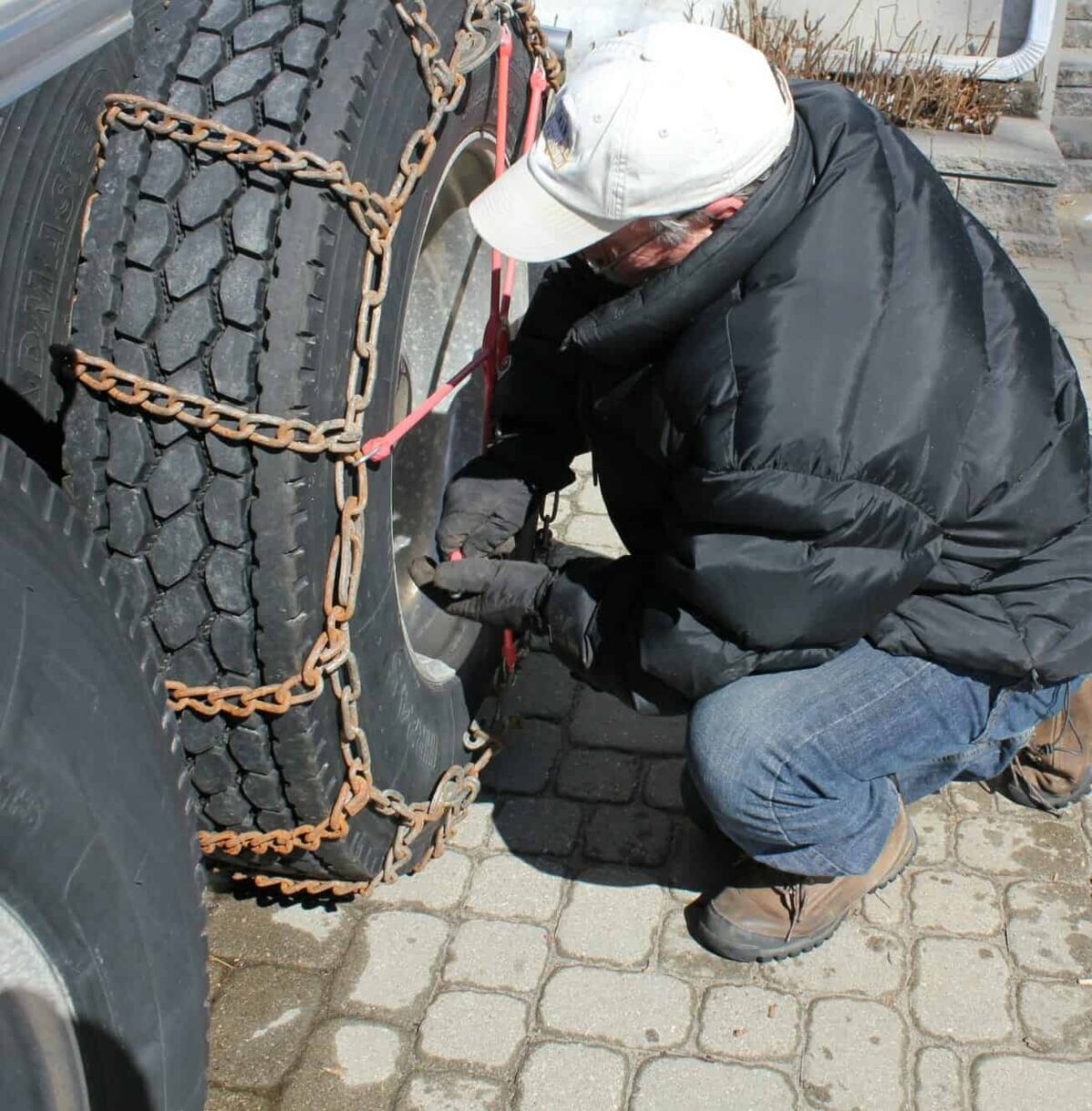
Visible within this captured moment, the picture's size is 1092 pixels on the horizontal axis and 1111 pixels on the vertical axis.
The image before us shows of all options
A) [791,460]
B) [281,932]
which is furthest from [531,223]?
[281,932]

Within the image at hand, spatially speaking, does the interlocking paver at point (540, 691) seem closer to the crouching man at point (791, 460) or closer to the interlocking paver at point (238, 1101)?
the crouching man at point (791, 460)

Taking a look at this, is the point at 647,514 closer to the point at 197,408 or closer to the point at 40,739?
the point at 197,408

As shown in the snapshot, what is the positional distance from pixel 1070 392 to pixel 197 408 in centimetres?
135

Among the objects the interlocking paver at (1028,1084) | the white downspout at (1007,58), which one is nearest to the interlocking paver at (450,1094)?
the interlocking paver at (1028,1084)

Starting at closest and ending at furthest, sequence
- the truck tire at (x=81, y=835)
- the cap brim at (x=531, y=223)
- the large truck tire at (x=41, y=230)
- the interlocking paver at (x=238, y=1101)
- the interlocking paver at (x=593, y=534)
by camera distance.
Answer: the truck tire at (x=81, y=835)
the large truck tire at (x=41, y=230)
the cap brim at (x=531, y=223)
the interlocking paver at (x=238, y=1101)
the interlocking paver at (x=593, y=534)

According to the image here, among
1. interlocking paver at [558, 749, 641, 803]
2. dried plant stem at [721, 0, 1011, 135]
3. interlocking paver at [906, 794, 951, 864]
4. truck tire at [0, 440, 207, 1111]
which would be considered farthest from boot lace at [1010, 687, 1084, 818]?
dried plant stem at [721, 0, 1011, 135]

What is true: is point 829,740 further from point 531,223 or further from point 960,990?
point 531,223

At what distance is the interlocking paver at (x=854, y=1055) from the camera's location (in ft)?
6.78

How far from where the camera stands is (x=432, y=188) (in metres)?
2.01

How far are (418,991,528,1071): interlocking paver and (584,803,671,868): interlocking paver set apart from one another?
0.39 metres

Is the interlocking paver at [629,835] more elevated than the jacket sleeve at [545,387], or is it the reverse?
the jacket sleeve at [545,387]

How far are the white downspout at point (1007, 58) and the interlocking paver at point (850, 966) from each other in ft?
14.5

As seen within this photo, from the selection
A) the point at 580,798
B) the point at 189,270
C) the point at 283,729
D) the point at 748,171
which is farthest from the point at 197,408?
the point at 580,798

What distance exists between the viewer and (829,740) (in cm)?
210
